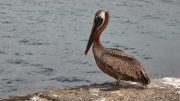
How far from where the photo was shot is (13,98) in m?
9.87

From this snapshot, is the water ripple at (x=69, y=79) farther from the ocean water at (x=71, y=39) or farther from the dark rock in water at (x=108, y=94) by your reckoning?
the dark rock in water at (x=108, y=94)

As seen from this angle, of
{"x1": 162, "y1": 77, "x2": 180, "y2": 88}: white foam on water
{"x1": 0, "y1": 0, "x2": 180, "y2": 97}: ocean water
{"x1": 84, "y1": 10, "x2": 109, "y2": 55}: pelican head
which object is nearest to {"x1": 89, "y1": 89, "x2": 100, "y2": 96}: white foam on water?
{"x1": 84, "y1": 10, "x2": 109, "y2": 55}: pelican head

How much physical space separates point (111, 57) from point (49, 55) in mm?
12381

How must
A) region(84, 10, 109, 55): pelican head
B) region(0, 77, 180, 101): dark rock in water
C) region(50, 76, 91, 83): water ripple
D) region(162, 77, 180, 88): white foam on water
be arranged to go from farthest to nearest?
region(50, 76, 91, 83): water ripple
region(162, 77, 180, 88): white foam on water
region(84, 10, 109, 55): pelican head
region(0, 77, 180, 101): dark rock in water

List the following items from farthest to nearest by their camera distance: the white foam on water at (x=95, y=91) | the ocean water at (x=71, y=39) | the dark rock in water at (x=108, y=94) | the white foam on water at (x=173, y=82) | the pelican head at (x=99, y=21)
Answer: the ocean water at (x=71, y=39)
the white foam on water at (x=173, y=82)
the pelican head at (x=99, y=21)
the white foam on water at (x=95, y=91)
the dark rock in water at (x=108, y=94)

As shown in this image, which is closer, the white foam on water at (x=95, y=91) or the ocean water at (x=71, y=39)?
the white foam on water at (x=95, y=91)

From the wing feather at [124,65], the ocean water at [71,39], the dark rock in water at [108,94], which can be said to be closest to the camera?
the dark rock in water at [108,94]

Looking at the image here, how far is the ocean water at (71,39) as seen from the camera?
1916cm

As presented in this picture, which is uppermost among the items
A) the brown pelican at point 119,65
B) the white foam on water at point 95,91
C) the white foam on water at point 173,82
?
the brown pelican at point 119,65

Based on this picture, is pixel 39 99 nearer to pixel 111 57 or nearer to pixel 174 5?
pixel 111 57

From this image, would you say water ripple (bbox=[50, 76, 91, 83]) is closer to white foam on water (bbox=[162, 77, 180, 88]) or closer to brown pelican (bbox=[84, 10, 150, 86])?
white foam on water (bbox=[162, 77, 180, 88])

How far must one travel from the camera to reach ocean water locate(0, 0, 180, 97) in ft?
62.8

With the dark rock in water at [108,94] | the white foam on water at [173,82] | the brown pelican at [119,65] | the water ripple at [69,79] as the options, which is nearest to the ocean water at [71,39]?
the water ripple at [69,79]

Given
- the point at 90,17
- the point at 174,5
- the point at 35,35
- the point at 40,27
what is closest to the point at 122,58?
the point at 35,35
